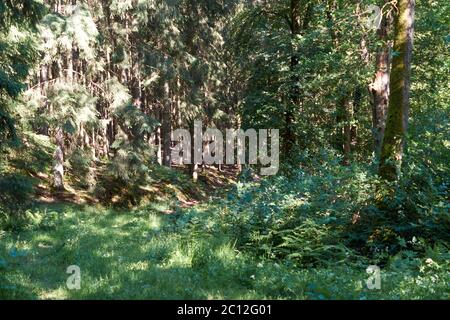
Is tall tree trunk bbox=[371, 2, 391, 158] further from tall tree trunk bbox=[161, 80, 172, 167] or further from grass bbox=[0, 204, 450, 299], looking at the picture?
tall tree trunk bbox=[161, 80, 172, 167]

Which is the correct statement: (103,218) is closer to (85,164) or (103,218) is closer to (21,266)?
(85,164)

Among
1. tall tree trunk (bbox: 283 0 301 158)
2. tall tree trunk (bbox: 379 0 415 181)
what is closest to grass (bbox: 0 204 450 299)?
tall tree trunk (bbox: 379 0 415 181)

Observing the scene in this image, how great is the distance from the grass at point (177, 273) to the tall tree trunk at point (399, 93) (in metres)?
2.72

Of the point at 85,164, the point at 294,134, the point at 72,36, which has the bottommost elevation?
the point at 85,164

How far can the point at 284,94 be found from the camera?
18766 mm

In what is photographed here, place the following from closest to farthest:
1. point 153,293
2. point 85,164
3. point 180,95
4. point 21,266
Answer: point 153,293 → point 21,266 → point 85,164 → point 180,95

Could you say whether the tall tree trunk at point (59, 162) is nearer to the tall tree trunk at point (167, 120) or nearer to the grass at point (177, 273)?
the grass at point (177, 273)

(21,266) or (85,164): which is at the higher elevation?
(85,164)

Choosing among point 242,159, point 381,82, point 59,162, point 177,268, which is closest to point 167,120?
point 242,159

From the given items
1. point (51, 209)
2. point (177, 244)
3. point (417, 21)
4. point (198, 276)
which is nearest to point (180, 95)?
point (51, 209)

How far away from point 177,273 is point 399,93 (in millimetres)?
6418

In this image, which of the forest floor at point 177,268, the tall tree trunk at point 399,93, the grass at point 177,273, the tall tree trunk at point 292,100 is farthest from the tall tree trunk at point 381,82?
the grass at point 177,273
